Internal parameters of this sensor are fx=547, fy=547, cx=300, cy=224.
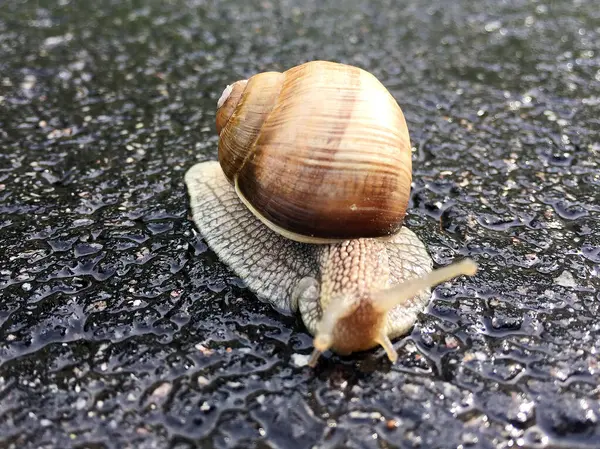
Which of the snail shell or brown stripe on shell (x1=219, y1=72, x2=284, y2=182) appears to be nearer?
the snail shell

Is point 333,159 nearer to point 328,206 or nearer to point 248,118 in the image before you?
point 328,206

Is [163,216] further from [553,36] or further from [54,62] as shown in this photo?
[553,36]

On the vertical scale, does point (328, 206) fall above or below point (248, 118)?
below

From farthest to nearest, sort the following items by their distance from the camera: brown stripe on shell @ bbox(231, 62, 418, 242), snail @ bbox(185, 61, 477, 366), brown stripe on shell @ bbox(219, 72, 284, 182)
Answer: brown stripe on shell @ bbox(219, 72, 284, 182) < brown stripe on shell @ bbox(231, 62, 418, 242) < snail @ bbox(185, 61, 477, 366)

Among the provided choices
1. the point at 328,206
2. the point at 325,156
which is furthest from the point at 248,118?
the point at 328,206

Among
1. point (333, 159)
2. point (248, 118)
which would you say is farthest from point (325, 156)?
point (248, 118)

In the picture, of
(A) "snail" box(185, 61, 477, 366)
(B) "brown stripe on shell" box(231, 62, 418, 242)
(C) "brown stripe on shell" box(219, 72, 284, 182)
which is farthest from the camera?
(C) "brown stripe on shell" box(219, 72, 284, 182)

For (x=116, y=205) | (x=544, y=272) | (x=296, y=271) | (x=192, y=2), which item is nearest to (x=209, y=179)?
(x=116, y=205)

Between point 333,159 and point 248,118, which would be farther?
point 248,118
